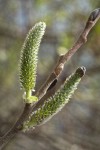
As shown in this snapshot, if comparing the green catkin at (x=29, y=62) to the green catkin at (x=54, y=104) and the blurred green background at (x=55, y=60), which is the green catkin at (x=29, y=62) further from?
the blurred green background at (x=55, y=60)

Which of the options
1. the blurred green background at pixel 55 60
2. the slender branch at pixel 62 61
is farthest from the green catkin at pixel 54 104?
the blurred green background at pixel 55 60

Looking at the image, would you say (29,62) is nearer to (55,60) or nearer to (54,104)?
(54,104)

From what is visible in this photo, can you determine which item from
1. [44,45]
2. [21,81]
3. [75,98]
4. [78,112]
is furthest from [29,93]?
[44,45]

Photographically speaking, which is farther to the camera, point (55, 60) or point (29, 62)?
point (55, 60)

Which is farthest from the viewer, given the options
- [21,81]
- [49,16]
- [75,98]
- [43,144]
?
[49,16]

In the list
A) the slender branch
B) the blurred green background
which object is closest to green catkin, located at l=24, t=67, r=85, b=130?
the slender branch

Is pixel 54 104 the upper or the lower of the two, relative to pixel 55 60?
upper

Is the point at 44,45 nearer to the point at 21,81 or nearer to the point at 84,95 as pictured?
the point at 84,95

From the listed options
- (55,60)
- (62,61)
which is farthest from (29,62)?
(55,60)
